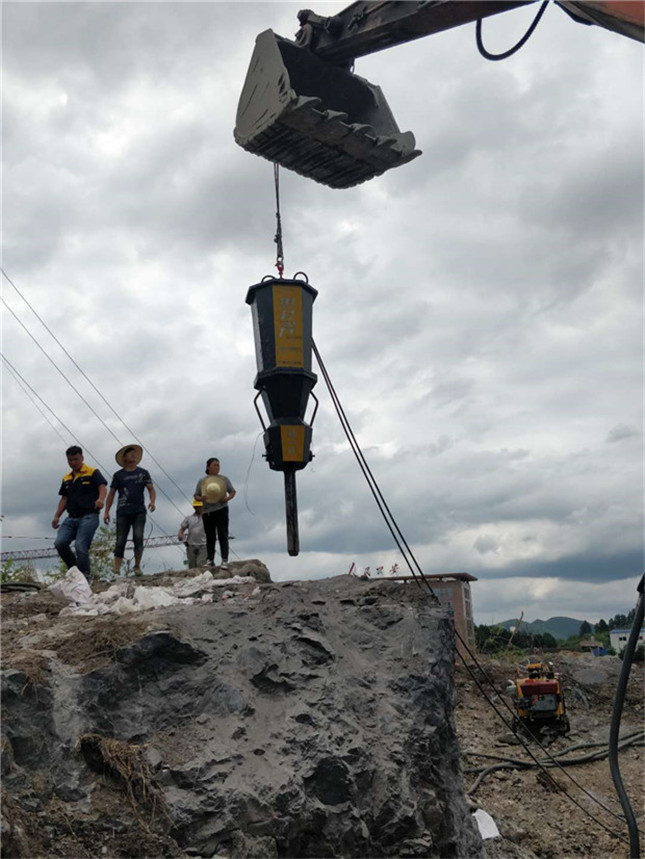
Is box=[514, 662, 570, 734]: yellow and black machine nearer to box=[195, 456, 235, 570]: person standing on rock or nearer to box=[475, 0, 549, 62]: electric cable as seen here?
box=[195, 456, 235, 570]: person standing on rock

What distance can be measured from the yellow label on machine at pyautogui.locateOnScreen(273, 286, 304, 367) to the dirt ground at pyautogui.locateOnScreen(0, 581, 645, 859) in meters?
2.30

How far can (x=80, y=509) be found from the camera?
8242mm

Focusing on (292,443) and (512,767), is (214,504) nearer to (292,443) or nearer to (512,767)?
(292,443)

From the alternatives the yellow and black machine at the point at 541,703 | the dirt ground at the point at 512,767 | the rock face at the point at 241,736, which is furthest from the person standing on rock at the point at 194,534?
the yellow and black machine at the point at 541,703

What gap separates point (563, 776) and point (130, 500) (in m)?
7.23

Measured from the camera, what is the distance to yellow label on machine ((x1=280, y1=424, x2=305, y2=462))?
696 cm

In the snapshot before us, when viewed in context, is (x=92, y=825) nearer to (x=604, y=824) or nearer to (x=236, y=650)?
(x=236, y=650)

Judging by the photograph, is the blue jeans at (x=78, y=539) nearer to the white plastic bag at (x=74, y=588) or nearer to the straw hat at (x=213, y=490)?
the white plastic bag at (x=74, y=588)

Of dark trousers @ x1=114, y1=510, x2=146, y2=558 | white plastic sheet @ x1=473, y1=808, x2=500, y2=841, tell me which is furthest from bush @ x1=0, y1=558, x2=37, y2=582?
white plastic sheet @ x1=473, y1=808, x2=500, y2=841

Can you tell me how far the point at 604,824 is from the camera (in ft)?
32.8

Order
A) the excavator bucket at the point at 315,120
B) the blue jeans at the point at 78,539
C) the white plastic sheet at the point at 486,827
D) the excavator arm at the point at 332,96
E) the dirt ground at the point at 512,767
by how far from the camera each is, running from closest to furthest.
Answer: the dirt ground at the point at 512,767
the excavator arm at the point at 332,96
the excavator bucket at the point at 315,120
the white plastic sheet at the point at 486,827
the blue jeans at the point at 78,539

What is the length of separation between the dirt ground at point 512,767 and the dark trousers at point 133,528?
1200 mm

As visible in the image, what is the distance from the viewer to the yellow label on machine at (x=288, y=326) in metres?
6.93

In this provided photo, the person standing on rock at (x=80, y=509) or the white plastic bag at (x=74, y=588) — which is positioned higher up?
the person standing on rock at (x=80, y=509)
